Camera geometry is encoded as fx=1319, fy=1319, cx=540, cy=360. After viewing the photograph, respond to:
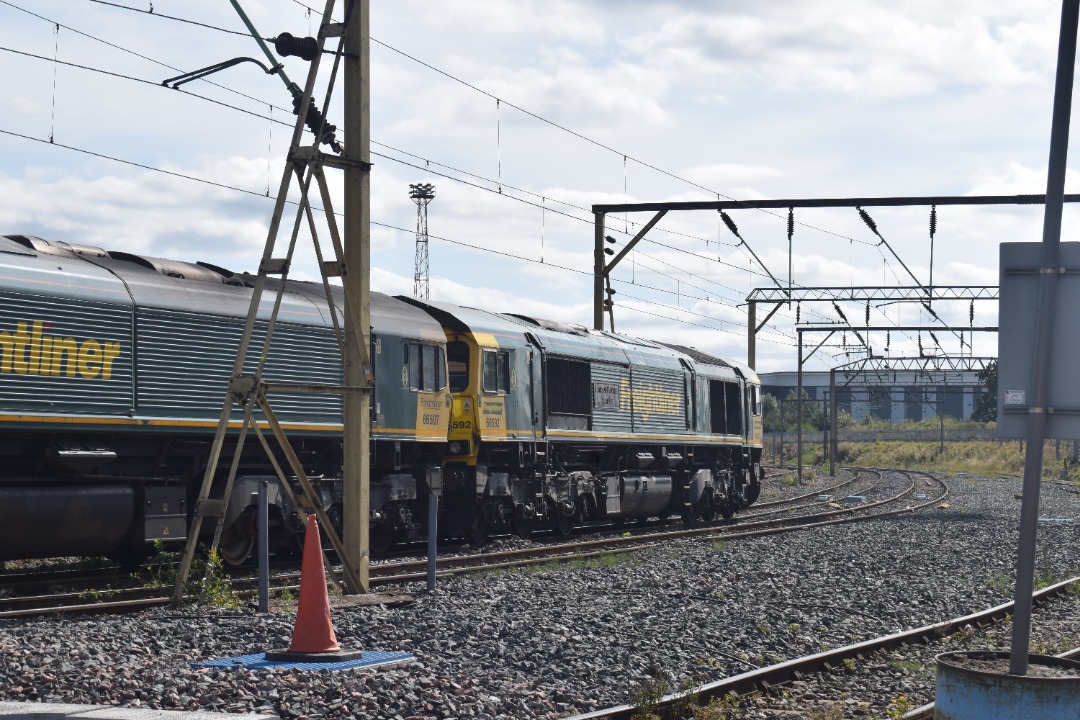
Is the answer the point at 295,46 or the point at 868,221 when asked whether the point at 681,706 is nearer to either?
the point at 295,46

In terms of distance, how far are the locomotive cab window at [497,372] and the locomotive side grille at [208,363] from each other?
3.91 metres

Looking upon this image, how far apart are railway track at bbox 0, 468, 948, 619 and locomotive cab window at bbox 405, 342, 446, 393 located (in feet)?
8.51

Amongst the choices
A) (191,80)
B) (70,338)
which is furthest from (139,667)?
(191,80)

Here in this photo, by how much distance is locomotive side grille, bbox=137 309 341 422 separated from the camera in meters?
15.0

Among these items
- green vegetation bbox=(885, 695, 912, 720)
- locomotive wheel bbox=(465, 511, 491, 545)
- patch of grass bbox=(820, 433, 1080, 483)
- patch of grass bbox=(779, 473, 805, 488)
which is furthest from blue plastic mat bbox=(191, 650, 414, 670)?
patch of grass bbox=(820, 433, 1080, 483)

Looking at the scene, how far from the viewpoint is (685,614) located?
12.4 m

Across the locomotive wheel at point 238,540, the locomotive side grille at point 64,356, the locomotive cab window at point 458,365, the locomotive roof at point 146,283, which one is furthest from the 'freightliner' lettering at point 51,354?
the locomotive cab window at point 458,365

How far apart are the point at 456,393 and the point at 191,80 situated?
22.9 feet

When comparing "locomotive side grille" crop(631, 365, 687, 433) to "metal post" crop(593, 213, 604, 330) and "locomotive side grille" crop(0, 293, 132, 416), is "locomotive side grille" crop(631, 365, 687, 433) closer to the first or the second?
"metal post" crop(593, 213, 604, 330)

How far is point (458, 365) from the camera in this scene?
20.8 meters

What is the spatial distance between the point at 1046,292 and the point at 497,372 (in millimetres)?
15159

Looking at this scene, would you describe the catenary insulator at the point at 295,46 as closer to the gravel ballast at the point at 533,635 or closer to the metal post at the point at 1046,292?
the gravel ballast at the point at 533,635

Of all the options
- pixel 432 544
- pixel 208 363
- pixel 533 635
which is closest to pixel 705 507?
pixel 208 363

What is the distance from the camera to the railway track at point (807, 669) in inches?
323
